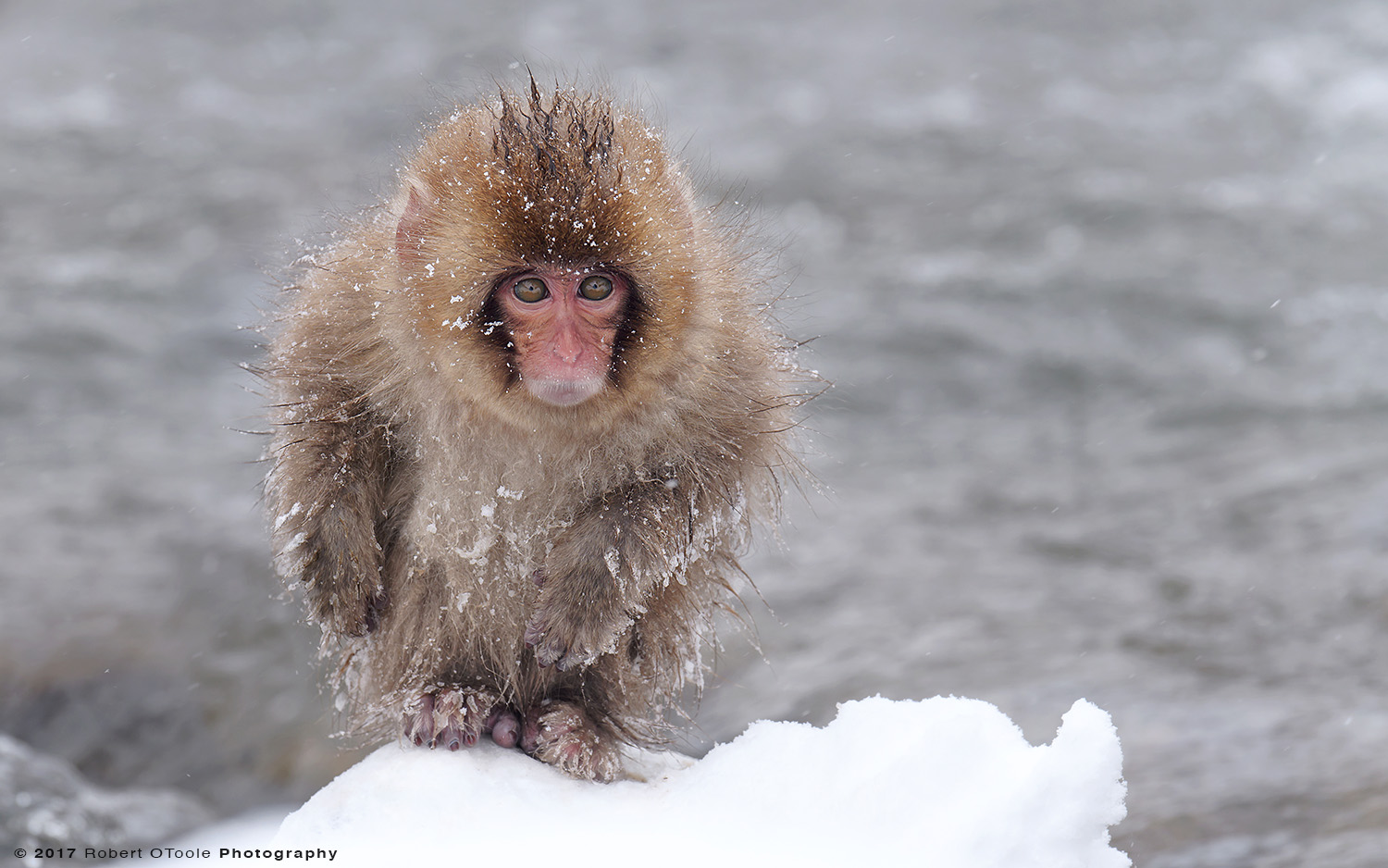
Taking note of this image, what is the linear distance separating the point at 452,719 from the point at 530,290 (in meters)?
1.06

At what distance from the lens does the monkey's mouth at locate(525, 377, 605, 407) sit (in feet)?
8.95

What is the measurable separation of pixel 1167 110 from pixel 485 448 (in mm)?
11069

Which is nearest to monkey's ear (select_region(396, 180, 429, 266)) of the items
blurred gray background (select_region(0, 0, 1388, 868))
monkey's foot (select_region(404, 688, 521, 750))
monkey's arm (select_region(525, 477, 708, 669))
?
blurred gray background (select_region(0, 0, 1388, 868))

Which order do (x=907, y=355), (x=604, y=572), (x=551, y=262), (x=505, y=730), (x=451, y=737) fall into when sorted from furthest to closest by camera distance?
(x=907, y=355) < (x=505, y=730) < (x=451, y=737) < (x=604, y=572) < (x=551, y=262)

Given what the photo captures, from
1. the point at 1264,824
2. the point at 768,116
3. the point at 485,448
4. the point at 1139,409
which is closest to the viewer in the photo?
the point at 485,448

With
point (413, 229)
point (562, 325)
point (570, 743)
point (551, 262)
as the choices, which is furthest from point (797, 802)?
point (413, 229)

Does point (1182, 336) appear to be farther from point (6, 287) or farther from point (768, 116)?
point (6, 287)

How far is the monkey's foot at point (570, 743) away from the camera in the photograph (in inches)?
122

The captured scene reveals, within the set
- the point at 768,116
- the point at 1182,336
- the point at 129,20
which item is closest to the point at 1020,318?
the point at 1182,336

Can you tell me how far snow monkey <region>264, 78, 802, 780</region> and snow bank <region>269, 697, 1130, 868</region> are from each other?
23cm

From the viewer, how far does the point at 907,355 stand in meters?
9.45

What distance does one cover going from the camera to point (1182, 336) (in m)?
9.70

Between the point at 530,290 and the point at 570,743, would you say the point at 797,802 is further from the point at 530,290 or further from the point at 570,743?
the point at 530,290

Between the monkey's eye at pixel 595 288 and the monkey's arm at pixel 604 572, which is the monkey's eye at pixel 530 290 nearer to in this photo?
the monkey's eye at pixel 595 288
